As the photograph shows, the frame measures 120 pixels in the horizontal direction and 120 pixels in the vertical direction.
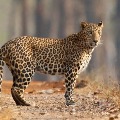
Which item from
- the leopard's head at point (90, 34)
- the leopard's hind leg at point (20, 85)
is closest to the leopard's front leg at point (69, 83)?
the leopard's head at point (90, 34)

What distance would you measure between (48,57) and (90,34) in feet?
2.78

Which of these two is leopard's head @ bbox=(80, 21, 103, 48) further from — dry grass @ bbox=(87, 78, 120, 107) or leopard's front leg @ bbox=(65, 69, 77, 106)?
dry grass @ bbox=(87, 78, 120, 107)

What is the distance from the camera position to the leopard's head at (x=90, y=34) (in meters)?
12.6

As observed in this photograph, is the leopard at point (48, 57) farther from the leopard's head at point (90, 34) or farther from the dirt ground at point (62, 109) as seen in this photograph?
the dirt ground at point (62, 109)

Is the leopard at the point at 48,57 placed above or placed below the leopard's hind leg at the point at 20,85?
above

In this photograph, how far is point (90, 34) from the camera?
12.8m

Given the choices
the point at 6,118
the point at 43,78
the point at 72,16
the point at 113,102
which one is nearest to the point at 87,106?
the point at 113,102

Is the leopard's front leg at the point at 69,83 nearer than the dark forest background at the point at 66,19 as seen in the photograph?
Yes

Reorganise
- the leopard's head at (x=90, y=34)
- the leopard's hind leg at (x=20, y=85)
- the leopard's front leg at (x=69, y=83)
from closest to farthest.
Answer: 1. the leopard's hind leg at (x=20, y=85)
2. the leopard's head at (x=90, y=34)
3. the leopard's front leg at (x=69, y=83)

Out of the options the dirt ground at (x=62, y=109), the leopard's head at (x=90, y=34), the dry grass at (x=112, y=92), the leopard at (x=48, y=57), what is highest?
the leopard's head at (x=90, y=34)

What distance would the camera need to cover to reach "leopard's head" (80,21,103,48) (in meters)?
12.6

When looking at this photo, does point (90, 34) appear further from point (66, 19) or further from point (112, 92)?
point (66, 19)

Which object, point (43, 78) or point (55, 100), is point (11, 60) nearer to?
point (55, 100)

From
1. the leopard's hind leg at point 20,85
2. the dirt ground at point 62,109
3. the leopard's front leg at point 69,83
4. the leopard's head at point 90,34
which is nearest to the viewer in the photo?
the dirt ground at point 62,109
